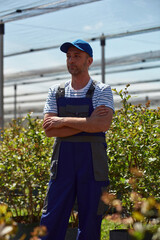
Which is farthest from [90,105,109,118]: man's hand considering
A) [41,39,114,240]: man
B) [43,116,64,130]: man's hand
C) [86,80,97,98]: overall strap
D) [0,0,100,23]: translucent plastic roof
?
[0,0,100,23]: translucent plastic roof

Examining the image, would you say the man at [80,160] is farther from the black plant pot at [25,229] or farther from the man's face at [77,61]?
the black plant pot at [25,229]

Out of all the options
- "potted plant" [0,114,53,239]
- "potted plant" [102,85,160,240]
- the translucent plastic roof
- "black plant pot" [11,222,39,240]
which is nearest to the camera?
"potted plant" [102,85,160,240]

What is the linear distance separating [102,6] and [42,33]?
2620mm

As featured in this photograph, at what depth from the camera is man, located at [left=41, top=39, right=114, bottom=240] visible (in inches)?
94.2

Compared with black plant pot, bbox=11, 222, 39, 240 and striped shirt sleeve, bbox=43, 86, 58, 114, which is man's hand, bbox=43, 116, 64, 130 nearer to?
striped shirt sleeve, bbox=43, 86, 58, 114

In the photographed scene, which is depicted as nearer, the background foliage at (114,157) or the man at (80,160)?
the man at (80,160)

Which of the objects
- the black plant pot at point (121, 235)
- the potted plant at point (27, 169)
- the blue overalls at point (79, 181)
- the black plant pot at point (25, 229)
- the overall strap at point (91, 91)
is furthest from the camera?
the potted plant at point (27, 169)

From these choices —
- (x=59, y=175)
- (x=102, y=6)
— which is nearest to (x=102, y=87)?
(x=59, y=175)

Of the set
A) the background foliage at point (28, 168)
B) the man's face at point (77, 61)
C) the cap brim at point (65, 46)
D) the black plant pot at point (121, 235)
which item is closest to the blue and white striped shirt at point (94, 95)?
the man's face at point (77, 61)

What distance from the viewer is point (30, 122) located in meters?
3.80

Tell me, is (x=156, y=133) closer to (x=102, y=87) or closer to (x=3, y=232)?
(x=102, y=87)

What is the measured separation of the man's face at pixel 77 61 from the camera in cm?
255

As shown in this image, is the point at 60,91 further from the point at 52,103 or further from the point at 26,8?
the point at 26,8

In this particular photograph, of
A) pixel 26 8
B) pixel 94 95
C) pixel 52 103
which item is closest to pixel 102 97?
pixel 94 95
